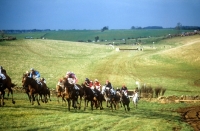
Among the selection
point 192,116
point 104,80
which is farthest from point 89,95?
point 104,80

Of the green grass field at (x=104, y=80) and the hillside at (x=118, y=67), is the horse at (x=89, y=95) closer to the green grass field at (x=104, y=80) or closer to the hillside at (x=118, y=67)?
the green grass field at (x=104, y=80)

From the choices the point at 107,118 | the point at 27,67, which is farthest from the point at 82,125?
the point at 27,67

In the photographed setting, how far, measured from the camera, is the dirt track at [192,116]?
63.6 ft

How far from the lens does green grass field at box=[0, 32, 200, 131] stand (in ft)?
53.3

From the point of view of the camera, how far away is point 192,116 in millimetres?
22391

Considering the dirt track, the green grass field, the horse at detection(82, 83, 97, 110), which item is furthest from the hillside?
the horse at detection(82, 83, 97, 110)

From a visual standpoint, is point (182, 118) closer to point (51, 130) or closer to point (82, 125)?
point (82, 125)

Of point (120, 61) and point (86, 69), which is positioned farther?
point (120, 61)

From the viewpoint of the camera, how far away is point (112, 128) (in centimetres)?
1611

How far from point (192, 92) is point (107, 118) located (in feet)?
75.5

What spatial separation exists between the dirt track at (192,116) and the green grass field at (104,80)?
26.9 inches

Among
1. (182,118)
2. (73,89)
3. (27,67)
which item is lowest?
(182,118)

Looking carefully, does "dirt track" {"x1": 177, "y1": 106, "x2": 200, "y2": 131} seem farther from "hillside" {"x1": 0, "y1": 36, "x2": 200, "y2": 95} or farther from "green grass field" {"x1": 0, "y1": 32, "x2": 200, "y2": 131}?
"hillside" {"x1": 0, "y1": 36, "x2": 200, "y2": 95}

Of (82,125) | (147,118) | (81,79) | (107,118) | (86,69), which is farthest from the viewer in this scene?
(86,69)
